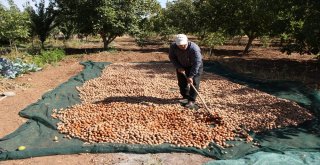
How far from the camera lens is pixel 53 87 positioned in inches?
306

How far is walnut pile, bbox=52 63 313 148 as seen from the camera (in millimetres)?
4688

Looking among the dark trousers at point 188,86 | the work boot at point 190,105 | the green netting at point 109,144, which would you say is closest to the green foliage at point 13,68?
the green netting at point 109,144

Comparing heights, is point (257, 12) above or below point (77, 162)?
above

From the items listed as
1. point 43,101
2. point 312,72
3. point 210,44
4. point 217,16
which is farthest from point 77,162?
point 217,16

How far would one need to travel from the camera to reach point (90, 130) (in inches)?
192

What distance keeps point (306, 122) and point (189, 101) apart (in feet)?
6.42

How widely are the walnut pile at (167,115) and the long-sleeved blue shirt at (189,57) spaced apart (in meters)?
0.73

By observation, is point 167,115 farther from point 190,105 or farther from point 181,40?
point 181,40

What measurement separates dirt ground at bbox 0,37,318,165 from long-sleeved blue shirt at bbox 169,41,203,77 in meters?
1.82

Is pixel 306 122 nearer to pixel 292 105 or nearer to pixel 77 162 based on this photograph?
pixel 292 105

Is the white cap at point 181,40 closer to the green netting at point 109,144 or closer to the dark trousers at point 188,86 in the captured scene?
the dark trousers at point 188,86

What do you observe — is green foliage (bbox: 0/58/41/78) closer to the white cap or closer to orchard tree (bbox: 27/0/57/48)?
the white cap

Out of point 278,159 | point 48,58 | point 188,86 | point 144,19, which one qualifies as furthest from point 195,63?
point 144,19

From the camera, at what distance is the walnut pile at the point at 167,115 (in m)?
4.69
